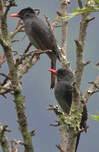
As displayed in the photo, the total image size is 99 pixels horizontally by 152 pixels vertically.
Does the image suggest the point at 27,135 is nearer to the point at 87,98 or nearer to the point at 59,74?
the point at 87,98

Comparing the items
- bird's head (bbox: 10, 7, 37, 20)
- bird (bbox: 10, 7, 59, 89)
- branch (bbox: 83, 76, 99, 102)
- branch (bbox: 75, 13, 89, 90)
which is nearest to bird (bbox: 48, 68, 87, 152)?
bird (bbox: 10, 7, 59, 89)

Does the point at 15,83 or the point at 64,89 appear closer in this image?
the point at 15,83

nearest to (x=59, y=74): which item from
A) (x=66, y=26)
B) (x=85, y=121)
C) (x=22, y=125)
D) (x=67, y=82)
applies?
(x=67, y=82)

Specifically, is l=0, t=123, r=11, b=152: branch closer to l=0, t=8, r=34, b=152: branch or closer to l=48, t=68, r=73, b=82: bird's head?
l=0, t=8, r=34, b=152: branch

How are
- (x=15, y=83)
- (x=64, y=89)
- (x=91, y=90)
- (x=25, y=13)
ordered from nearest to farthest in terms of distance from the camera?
(x=15, y=83)
(x=91, y=90)
(x=64, y=89)
(x=25, y=13)

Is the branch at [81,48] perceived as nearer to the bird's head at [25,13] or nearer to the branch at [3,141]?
the branch at [3,141]

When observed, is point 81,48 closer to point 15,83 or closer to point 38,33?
point 15,83

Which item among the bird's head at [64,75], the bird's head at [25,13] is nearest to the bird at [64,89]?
the bird's head at [64,75]

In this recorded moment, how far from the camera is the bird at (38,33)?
726 centimetres

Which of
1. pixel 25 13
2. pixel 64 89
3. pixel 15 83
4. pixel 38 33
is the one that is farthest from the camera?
pixel 25 13

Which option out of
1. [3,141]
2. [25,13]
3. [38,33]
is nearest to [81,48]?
[3,141]

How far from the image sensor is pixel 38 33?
7.47 meters

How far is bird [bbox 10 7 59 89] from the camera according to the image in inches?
286

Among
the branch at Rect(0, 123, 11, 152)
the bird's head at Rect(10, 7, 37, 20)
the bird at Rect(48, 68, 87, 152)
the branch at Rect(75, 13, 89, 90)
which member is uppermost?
the branch at Rect(75, 13, 89, 90)
